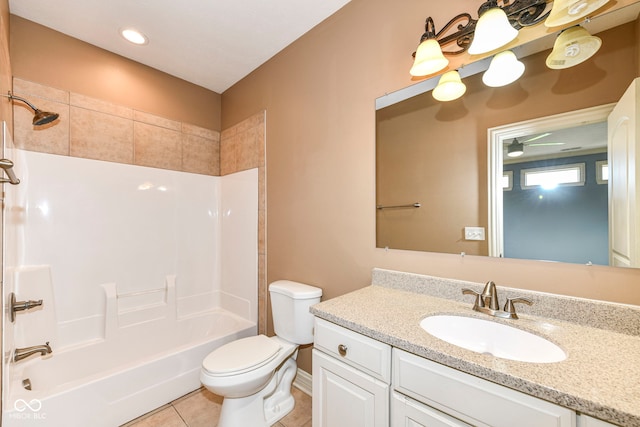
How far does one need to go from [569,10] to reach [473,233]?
86 cm

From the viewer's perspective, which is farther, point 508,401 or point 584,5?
point 584,5

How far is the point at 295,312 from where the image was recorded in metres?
1.67

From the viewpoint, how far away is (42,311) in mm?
1695

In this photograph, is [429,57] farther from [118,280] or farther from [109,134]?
[118,280]

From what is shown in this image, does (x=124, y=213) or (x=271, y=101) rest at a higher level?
(x=271, y=101)

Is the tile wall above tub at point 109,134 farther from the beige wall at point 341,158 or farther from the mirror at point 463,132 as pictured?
the mirror at point 463,132

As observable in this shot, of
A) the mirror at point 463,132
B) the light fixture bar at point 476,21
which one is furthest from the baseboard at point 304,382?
the light fixture bar at point 476,21

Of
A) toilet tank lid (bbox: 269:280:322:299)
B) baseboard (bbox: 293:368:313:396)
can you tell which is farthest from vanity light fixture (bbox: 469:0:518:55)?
baseboard (bbox: 293:368:313:396)

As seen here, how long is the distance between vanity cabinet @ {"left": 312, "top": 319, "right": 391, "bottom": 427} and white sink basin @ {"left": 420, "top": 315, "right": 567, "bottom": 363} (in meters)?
0.23

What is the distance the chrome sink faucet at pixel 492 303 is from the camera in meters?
0.99

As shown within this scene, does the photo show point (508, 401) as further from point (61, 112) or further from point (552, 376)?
point (61, 112)

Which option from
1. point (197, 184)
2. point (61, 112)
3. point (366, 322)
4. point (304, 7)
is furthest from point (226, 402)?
point (304, 7)

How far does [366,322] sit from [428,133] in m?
0.98

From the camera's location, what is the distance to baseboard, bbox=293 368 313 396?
6.07 ft
